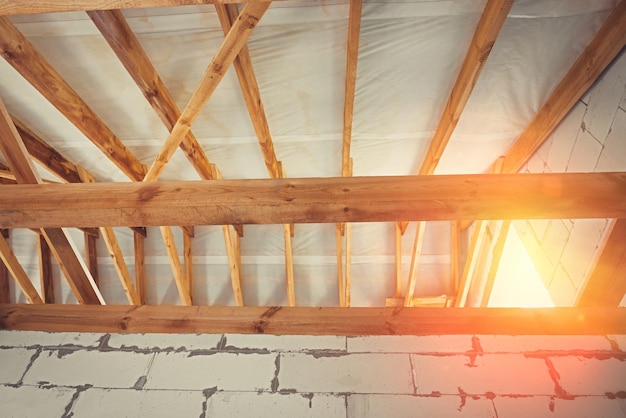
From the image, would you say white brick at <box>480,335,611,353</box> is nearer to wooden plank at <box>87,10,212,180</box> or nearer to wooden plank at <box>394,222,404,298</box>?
wooden plank at <box>87,10,212,180</box>

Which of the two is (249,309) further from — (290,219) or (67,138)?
(67,138)

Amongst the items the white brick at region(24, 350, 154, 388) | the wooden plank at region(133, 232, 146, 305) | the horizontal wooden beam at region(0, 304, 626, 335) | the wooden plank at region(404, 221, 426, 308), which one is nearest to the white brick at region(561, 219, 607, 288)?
the horizontal wooden beam at region(0, 304, 626, 335)

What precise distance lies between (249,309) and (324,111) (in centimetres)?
179

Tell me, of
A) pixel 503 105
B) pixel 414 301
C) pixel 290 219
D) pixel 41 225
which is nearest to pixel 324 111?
pixel 503 105

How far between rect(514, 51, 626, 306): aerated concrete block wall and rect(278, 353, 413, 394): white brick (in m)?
1.65

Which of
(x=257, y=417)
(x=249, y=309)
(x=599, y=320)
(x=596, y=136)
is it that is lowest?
(x=257, y=417)

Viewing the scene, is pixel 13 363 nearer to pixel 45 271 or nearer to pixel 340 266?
pixel 340 266

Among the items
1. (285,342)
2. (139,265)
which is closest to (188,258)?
(139,265)

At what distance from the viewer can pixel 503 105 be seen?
9.62 feet

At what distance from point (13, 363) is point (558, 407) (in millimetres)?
2009

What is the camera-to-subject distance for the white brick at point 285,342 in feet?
5.17

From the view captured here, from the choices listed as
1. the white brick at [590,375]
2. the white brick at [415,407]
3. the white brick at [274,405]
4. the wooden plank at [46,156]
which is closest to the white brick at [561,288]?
the white brick at [590,375]

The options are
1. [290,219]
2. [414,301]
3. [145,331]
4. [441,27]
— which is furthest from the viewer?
[414,301]

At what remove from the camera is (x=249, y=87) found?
2564mm
